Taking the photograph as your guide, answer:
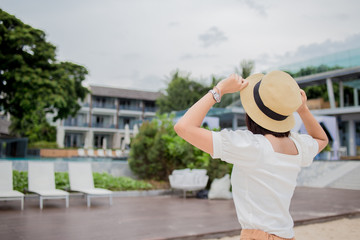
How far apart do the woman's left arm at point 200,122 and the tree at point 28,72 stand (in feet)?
40.0

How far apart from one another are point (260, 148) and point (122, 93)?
46.8 m

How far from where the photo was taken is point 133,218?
6574 millimetres

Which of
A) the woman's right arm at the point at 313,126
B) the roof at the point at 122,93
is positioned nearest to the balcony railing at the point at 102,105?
the roof at the point at 122,93

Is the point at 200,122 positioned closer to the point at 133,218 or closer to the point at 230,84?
the point at 230,84

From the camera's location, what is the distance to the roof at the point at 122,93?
45.8m

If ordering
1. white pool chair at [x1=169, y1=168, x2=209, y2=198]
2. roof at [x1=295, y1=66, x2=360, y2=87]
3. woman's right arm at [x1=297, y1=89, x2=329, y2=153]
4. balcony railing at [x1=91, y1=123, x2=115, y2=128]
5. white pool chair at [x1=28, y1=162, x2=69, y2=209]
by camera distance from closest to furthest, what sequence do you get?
woman's right arm at [x1=297, y1=89, x2=329, y2=153]
white pool chair at [x1=28, y1=162, x2=69, y2=209]
white pool chair at [x1=169, y1=168, x2=209, y2=198]
roof at [x1=295, y1=66, x2=360, y2=87]
balcony railing at [x1=91, y1=123, x2=115, y2=128]

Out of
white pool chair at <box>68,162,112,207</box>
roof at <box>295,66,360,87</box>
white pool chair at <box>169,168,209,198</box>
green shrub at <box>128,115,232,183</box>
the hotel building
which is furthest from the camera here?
the hotel building

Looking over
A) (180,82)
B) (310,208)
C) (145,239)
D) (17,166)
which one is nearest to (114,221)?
(145,239)

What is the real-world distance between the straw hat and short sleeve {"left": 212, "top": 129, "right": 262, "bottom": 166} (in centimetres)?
19

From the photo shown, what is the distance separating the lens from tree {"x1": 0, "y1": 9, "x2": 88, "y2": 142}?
1257 centimetres

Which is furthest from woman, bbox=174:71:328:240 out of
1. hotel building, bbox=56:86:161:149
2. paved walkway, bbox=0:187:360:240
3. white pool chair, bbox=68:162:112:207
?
hotel building, bbox=56:86:161:149

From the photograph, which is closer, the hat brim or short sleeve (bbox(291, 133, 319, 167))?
the hat brim

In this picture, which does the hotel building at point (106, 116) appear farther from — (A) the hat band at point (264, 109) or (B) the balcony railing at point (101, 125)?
(A) the hat band at point (264, 109)

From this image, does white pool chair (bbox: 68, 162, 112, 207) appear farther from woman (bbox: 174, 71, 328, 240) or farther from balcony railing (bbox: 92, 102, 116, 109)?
balcony railing (bbox: 92, 102, 116, 109)
